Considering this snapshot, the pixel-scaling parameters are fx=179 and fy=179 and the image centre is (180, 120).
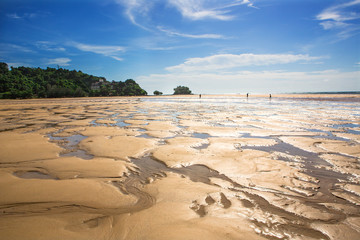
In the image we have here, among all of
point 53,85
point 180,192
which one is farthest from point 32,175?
point 53,85

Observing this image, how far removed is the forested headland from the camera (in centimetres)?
4319

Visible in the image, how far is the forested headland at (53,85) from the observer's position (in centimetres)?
4319

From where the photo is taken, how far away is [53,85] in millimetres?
49000

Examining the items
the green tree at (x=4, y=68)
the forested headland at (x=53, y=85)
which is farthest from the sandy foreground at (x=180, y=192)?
the green tree at (x=4, y=68)

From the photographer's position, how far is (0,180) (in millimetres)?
2430

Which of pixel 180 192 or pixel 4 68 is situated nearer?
pixel 180 192

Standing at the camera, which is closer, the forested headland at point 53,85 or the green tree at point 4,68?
the forested headland at point 53,85

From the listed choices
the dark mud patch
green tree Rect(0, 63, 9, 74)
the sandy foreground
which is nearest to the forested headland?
green tree Rect(0, 63, 9, 74)

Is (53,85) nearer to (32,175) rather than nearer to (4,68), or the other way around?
(4,68)

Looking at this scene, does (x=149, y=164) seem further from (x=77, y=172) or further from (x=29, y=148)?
(x=29, y=148)

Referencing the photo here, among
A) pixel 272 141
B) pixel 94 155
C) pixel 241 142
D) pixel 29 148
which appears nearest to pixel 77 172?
pixel 94 155

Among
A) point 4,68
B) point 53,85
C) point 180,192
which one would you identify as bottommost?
point 180,192

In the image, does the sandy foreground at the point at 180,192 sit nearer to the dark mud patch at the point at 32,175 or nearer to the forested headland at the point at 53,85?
the dark mud patch at the point at 32,175

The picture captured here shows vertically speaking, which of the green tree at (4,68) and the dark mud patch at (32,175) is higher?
the green tree at (4,68)
